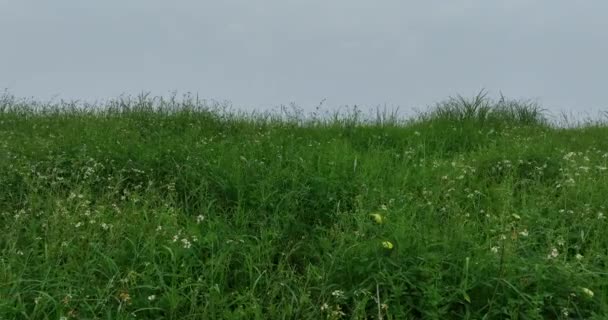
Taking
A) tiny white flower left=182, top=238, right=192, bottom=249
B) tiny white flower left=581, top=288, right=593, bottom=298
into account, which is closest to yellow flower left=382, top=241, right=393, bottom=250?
tiny white flower left=581, top=288, right=593, bottom=298

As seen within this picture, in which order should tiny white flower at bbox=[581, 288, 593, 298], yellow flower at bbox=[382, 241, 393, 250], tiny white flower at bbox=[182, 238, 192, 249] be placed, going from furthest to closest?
tiny white flower at bbox=[182, 238, 192, 249], yellow flower at bbox=[382, 241, 393, 250], tiny white flower at bbox=[581, 288, 593, 298]

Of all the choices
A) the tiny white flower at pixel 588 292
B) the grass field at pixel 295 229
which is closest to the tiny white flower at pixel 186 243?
the grass field at pixel 295 229

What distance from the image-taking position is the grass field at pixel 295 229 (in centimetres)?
252

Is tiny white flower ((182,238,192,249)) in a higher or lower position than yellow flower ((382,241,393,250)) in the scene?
lower

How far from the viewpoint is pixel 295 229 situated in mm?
3432

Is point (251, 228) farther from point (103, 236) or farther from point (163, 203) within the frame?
point (103, 236)

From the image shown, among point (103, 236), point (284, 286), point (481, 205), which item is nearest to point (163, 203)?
point (103, 236)

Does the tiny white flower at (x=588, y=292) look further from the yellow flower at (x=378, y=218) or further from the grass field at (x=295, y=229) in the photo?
the yellow flower at (x=378, y=218)

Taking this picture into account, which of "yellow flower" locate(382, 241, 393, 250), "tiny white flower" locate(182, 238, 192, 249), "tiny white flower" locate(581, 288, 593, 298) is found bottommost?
"tiny white flower" locate(581, 288, 593, 298)

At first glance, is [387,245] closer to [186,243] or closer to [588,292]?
[588,292]

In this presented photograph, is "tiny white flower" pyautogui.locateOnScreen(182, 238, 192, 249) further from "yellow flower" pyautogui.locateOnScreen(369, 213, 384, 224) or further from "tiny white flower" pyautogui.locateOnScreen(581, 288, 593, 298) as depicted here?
"tiny white flower" pyautogui.locateOnScreen(581, 288, 593, 298)

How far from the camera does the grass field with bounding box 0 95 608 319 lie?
8.26ft

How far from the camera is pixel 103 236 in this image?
306 cm

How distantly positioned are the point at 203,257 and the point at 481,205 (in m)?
1.87
